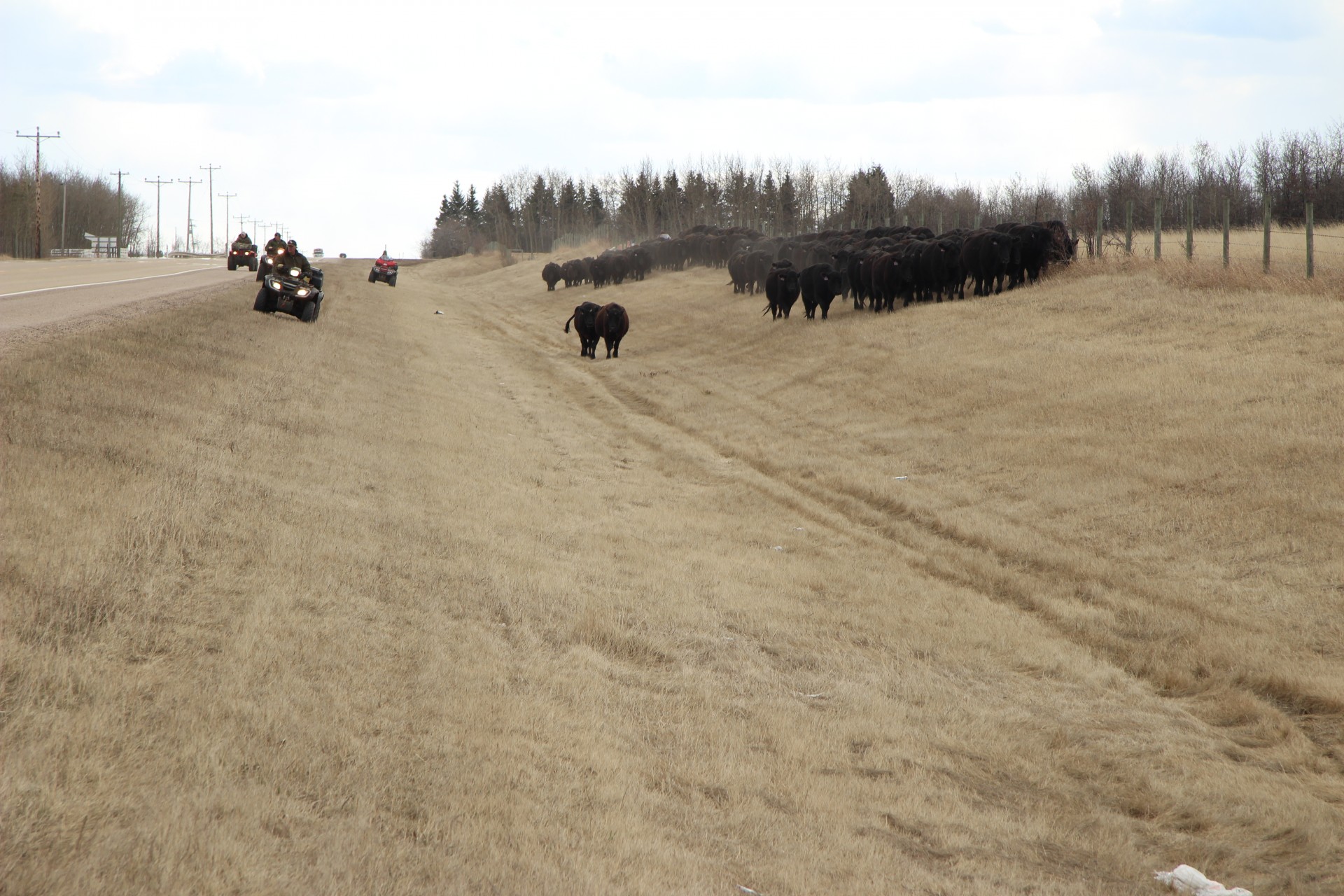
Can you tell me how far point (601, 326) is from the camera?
3322 cm

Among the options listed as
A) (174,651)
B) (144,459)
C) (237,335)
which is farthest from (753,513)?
(237,335)

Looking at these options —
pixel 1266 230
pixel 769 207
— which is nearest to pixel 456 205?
pixel 769 207

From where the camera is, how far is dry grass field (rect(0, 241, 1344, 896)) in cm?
513

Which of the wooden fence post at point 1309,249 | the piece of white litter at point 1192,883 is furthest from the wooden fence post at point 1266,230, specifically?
the piece of white litter at point 1192,883

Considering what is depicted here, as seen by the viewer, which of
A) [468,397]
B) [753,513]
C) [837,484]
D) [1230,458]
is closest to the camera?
[1230,458]

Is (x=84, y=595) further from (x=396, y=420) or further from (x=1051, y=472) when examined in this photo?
(x=1051, y=472)

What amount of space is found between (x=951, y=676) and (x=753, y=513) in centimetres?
627

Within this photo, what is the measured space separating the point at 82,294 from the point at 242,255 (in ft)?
78.9

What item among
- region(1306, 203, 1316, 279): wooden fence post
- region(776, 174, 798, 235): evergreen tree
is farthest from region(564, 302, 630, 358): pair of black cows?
region(776, 174, 798, 235): evergreen tree

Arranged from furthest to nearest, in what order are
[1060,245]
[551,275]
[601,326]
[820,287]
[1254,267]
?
1. [551,275]
2. [820,287]
3. [601,326]
4. [1060,245]
5. [1254,267]

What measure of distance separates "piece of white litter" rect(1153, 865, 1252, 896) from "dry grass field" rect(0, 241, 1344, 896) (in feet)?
0.49

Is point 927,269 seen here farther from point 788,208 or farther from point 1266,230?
point 788,208

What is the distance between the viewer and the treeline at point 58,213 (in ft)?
328

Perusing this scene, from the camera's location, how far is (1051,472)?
15656 millimetres
